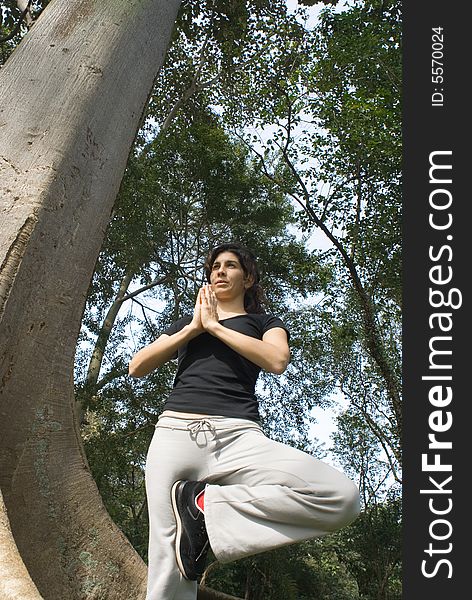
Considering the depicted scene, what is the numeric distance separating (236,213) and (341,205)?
1334 millimetres

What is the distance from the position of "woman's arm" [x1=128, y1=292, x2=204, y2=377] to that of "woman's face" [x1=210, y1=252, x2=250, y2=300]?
0.19 metres

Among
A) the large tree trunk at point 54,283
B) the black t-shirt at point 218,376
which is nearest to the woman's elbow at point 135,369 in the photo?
the black t-shirt at point 218,376

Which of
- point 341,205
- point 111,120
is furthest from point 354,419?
point 111,120

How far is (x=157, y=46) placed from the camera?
138 inches

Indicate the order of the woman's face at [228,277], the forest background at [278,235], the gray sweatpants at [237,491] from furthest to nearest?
1. the forest background at [278,235]
2. the woman's face at [228,277]
3. the gray sweatpants at [237,491]

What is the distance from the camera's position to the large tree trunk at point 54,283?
239 centimetres

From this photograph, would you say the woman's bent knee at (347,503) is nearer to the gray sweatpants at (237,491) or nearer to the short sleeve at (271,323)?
the gray sweatpants at (237,491)

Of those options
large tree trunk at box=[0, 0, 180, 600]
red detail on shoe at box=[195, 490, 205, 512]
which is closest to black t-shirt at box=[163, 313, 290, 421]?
red detail on shoe at box=[195, 490, 205, 512]

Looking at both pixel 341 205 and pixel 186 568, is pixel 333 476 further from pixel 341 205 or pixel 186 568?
pixel 341 205

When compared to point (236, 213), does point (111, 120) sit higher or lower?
lower

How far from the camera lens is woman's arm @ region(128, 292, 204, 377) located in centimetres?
230

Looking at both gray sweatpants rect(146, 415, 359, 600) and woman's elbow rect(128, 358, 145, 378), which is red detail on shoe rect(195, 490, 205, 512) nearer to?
gray sweatpants rect(146, 415, 359, 600)

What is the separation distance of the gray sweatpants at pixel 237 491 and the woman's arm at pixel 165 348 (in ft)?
0.67

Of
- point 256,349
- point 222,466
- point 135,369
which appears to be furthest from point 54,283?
point 222,466
